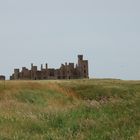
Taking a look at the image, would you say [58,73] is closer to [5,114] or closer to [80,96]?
[80,96]

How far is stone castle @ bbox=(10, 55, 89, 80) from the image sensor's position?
8381 centimetres

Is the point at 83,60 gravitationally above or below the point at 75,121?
above

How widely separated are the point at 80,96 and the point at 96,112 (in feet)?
104

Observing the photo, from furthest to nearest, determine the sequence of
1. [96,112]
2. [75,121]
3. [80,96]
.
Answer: [80,96]
[96,112]
[75,121]

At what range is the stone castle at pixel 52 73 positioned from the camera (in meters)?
83.8

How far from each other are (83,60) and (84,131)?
221 ft

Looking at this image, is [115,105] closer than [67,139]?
No

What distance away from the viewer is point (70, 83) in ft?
186

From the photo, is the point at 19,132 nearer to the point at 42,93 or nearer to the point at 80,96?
the point at 42,93

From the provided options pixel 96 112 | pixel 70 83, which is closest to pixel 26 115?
pixel 96 112

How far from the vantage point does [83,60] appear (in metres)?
82.6

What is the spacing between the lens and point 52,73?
86250 millimetres

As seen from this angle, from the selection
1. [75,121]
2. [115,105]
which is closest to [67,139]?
[75,121]

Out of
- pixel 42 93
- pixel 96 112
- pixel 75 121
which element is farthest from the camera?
pixel 42 93
